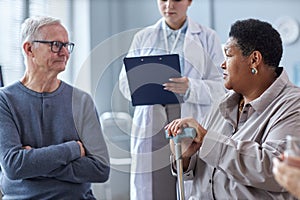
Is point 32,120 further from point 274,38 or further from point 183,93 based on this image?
point 274,38

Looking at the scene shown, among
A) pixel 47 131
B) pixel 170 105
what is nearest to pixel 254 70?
pixel 170 105

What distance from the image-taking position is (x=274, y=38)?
1.48 metres

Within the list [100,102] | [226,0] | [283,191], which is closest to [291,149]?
[283,191]

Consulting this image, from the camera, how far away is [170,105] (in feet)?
6.93

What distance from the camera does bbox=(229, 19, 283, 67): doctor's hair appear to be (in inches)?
58.3

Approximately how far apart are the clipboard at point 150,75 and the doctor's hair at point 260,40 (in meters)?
0.30

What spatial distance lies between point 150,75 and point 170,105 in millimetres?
360

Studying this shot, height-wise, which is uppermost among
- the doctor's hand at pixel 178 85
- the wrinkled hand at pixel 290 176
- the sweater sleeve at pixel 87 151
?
the wrinkled hand at pixel 290 176

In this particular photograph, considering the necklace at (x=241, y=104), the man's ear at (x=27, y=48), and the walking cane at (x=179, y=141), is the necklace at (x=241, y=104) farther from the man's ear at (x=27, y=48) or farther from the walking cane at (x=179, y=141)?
the man's ear at (x=27, y=48)

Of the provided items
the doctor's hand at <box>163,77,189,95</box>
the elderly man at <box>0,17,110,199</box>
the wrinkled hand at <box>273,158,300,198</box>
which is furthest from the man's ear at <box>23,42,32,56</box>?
the wrinkled hand at <box>273,158,300,198</box>

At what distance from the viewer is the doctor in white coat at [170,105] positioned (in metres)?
2.13

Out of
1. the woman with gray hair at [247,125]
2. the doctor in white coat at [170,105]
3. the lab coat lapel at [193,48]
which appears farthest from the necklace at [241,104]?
the lab coat lapel at [193,48]

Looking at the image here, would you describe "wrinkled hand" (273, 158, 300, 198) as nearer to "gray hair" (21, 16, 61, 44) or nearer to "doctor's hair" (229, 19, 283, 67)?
"doctor's hair" (229, 19, 283, 67)

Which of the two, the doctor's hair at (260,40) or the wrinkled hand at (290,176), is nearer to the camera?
the wrinkled hand at (290,176)
